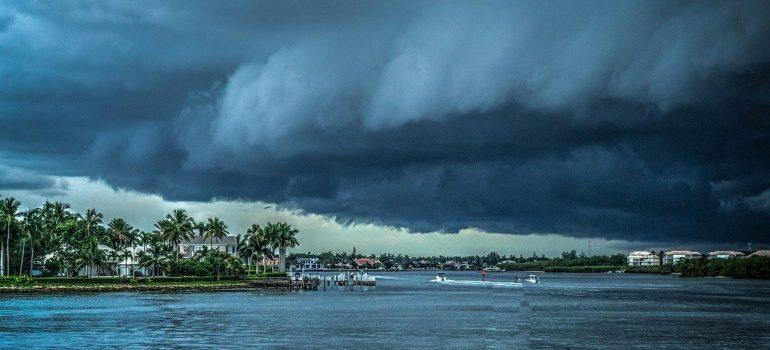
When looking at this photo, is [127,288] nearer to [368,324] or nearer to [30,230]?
[30,230]

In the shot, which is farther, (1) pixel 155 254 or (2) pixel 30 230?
(1) pixel 155 254

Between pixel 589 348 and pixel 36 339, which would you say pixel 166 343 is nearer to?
pixel 36 339

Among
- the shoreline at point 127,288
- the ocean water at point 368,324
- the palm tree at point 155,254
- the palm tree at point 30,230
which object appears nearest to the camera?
the ocean water at point 368,324

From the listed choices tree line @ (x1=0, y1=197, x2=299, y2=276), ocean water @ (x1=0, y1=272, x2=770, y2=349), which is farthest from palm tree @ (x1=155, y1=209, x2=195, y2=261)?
ocean water @ (x1=0, y1=272, x2=770, y2=349)

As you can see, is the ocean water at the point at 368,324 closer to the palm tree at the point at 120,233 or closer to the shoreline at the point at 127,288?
the shoreline at the point at 127,288

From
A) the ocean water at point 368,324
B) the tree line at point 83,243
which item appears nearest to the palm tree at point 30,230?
the tree line at point 83,243

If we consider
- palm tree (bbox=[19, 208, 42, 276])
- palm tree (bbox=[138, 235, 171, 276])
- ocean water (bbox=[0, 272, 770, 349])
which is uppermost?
palm tree (bbox=[19, 208, 42, 276])

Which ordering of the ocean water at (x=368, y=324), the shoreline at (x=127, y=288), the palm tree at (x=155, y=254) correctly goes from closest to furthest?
1. the ocean water at (x=368, y=324)
2. the shoreline at (x=127, y=288)
3. the palm tree at (x=155, y=254)

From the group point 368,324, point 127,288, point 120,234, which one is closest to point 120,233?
point 120,234

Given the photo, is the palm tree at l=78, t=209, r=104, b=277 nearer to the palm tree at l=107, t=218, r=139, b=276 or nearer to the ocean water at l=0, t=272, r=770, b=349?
the palm tree at l=107, t=218, r=139, b=276

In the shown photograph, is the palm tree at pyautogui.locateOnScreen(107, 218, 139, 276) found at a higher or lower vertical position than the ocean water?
higher

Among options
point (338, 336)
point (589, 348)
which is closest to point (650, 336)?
point (589, 348)
